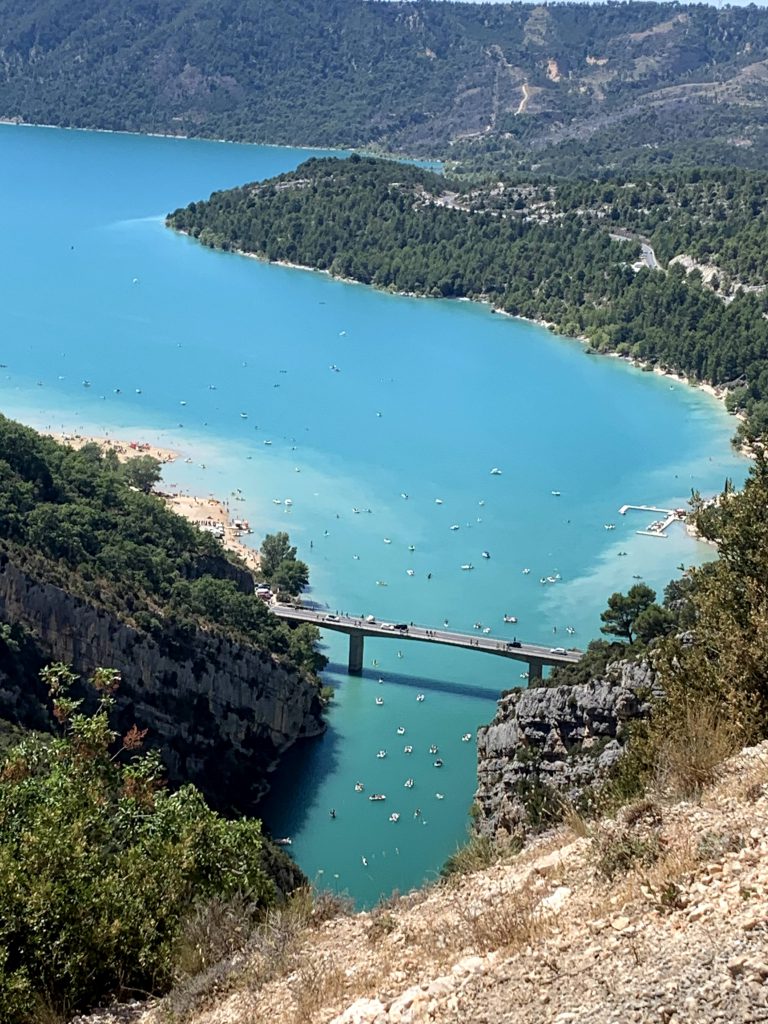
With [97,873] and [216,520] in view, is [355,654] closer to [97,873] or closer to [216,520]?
[216,520]

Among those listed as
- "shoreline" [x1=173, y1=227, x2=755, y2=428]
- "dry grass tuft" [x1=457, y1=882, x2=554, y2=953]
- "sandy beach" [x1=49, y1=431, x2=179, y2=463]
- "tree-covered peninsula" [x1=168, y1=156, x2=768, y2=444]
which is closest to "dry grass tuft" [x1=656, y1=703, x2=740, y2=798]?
"dry grass tuft" [x1=457, y1=882, x2=554, y2=953]

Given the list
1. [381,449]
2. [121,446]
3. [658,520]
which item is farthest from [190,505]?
[658,520]

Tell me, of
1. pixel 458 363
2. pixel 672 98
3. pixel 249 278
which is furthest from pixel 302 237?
A: pixel 672 98

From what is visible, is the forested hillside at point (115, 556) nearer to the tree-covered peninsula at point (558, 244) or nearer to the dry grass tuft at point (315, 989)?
the dry grass tuft at point (315, 989)

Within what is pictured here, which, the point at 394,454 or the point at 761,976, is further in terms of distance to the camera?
the point at 394,454

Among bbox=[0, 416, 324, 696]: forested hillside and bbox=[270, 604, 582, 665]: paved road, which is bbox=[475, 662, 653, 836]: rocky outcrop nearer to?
bbox=[0, 416, 324, 696]: forested hillside

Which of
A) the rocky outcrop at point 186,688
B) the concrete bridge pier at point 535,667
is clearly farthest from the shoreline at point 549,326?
the rocky outcrop at point 186,688

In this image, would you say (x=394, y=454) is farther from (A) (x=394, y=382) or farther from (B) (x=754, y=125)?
(B) (x=754, y=125)
